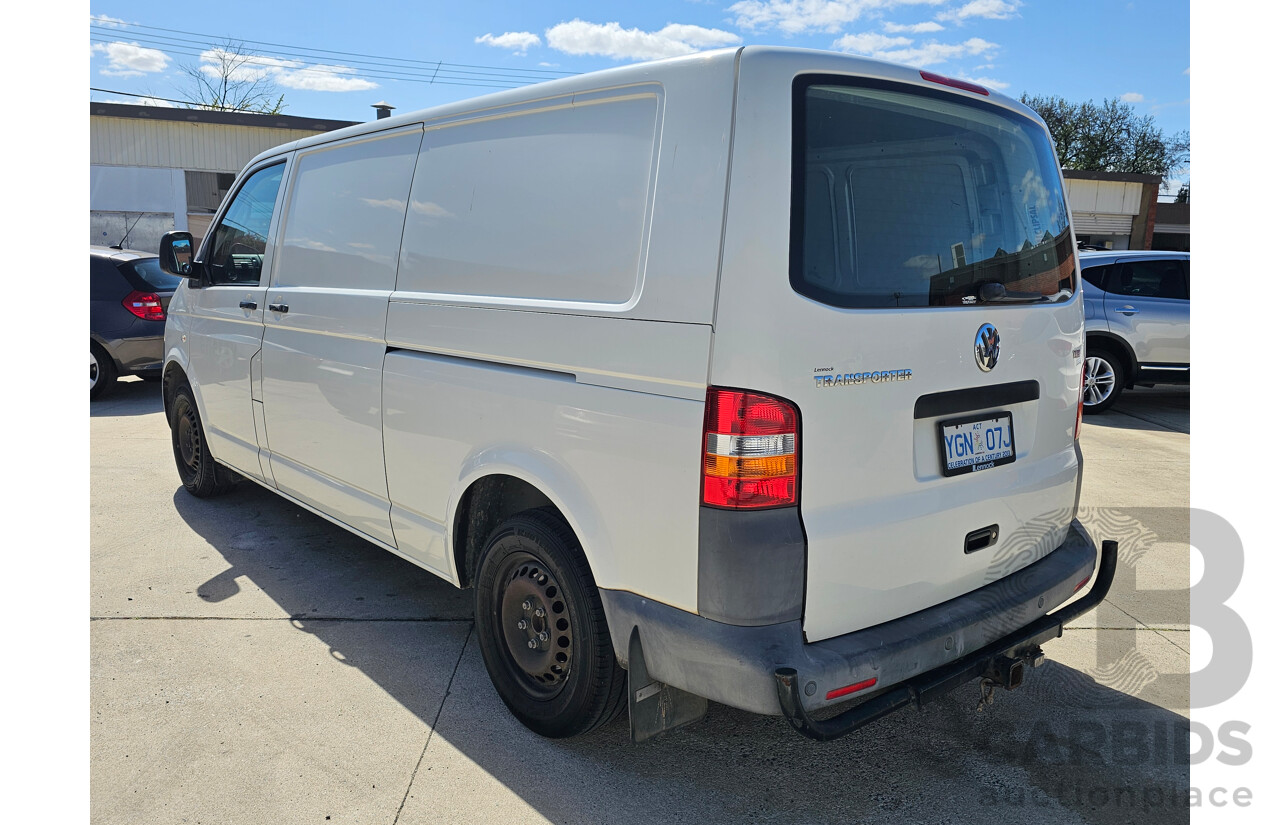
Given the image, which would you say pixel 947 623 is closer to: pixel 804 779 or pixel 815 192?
pixel 804 779

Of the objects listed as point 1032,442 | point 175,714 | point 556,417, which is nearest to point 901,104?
point 1032,442

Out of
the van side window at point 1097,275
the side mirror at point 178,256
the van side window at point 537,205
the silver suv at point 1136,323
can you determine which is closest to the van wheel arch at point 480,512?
the van side window at point 537,205

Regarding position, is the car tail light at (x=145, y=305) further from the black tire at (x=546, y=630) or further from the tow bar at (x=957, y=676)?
the tow bar at (x=957, y=676)

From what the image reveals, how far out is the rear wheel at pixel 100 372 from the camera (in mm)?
9375

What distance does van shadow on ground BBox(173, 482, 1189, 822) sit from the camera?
2.63 metres

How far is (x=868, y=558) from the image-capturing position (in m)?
2.39

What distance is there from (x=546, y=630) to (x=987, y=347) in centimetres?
167

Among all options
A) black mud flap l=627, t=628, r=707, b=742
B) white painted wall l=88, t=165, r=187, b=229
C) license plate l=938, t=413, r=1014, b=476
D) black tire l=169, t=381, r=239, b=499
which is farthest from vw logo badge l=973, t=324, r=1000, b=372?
white painted wall l=88, t=165, r=187, b=229

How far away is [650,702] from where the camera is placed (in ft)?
8.31

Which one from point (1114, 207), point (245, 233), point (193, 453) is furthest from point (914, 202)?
point (1114, 207)

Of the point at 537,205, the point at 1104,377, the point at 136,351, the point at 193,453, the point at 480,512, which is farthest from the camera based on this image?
the point at 136,351

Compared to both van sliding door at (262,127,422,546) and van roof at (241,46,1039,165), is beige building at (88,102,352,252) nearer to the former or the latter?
van sliding door at (262,127,422,546)

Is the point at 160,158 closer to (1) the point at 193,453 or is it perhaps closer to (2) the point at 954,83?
(1) the point at 193,453

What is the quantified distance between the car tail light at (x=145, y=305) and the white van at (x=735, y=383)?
737cm
